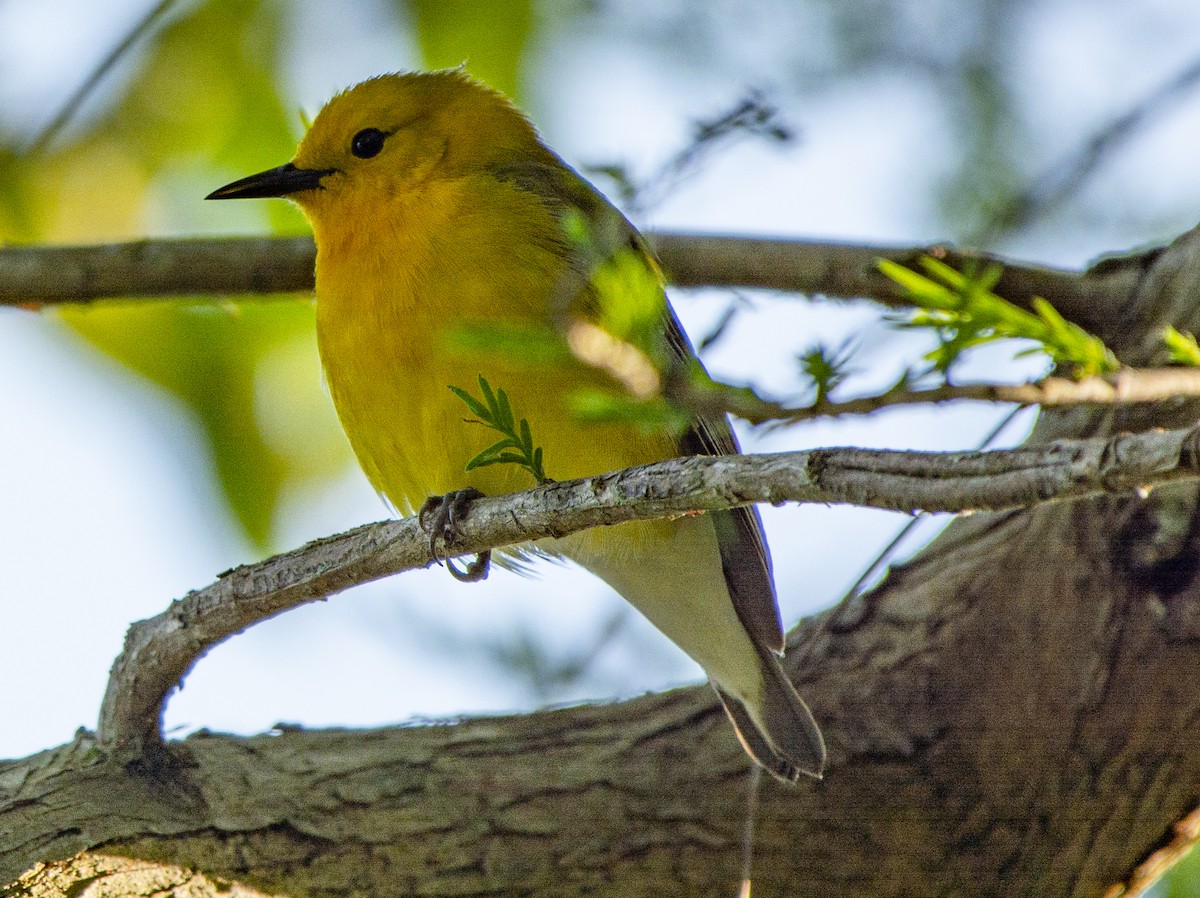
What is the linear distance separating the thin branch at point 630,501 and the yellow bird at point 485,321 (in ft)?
0.92

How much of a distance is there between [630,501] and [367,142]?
111 inches

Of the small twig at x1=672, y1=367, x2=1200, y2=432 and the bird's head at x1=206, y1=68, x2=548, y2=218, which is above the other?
the bird's head at x1=206, y1=68, x2=548, y2=218

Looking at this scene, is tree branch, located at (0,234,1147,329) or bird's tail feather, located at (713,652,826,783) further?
tree branch, located at (0,234,1147,329)

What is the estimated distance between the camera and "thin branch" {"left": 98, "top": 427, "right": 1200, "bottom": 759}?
2100mm

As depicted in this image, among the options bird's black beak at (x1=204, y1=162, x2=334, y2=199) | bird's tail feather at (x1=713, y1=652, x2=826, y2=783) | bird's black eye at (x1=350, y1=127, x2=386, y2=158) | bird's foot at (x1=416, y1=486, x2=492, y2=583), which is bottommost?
bird's tail feather at (x1=713, y1=652, x2=826, y2=783)

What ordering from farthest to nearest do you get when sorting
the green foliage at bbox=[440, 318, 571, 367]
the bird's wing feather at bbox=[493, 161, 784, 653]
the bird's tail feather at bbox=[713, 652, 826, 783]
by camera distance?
the bird's wing feather at bbox=[493, 161, 784, 653], the bird's tail feather at bbox=[713, 652, 826, 783], the green foliage at bbox=[440, 318, 571, 367]

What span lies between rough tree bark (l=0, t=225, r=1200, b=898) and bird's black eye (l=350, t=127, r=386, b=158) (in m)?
2.23

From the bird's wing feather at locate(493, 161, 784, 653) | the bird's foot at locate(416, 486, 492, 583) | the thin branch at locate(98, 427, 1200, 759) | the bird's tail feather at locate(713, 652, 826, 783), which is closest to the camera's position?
the thin branch at locate(98, 427, 1200, 759)

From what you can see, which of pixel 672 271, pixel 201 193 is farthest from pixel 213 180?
pixel 672 271

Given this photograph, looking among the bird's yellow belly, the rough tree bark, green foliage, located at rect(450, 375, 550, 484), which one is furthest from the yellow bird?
green foliage, located at rect(450, 375, 550, 484)

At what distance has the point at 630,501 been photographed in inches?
113

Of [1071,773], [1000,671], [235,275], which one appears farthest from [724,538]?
[235,275]

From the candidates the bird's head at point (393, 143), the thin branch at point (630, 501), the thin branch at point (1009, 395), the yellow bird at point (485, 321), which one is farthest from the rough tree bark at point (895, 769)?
the thin branch at point (1009, 395)

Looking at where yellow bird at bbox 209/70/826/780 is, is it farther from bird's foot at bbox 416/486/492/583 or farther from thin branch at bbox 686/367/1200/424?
thin branch at bbox 686/367/1200/424
